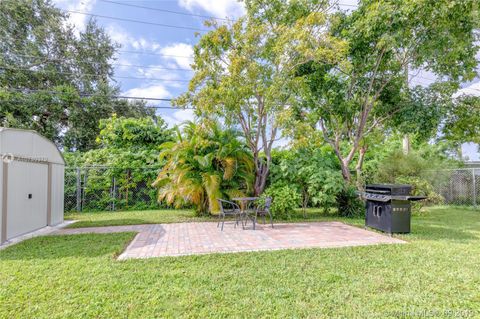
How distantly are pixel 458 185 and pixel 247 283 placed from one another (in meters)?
12.0

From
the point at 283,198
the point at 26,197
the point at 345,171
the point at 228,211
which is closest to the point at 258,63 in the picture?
the point at 283,198

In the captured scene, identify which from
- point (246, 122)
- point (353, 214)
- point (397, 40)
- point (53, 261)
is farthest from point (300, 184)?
point (53, 261)

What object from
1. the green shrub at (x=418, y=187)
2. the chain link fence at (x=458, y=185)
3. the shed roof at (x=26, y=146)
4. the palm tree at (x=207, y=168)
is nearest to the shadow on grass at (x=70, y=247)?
the shed roof at (x=26, y=146)

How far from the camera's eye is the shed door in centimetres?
521

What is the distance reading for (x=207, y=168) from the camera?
7969 mm

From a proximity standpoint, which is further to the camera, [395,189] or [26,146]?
[26,146]

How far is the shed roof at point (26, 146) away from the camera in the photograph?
5.07 meters

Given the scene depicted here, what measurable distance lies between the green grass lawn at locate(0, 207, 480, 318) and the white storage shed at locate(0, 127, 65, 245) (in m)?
1.03

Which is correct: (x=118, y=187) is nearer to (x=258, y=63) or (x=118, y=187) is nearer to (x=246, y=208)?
(x=246, y=208)

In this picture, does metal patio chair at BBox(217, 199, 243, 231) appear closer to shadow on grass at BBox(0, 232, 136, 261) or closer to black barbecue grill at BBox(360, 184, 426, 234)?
shadow on grass at BBox(0, 232, 136, 261)

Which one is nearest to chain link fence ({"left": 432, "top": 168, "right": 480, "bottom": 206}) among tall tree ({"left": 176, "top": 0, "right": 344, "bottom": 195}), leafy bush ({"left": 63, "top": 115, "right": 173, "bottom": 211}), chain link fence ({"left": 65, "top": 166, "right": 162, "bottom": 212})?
tall tree ({"left": 176, "top": 0, "right": 344, "bottom": 195})

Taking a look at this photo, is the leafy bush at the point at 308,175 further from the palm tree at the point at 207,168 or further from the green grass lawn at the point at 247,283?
the green grass lawn at the point at 247,283

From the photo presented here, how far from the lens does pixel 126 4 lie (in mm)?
11133

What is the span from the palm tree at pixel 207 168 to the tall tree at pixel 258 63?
42cm
